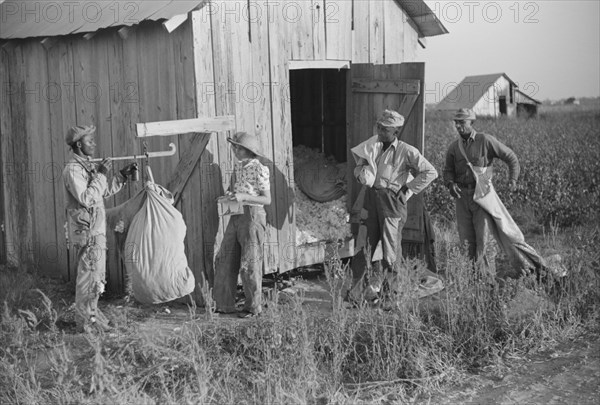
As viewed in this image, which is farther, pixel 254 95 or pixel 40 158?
pixel 40 158

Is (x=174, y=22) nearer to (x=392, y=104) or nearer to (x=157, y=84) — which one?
(x=157, y=84)

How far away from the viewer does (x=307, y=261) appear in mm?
8734

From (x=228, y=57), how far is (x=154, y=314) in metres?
2.82

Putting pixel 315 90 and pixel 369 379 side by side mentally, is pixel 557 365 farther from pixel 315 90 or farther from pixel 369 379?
pixel 315 90

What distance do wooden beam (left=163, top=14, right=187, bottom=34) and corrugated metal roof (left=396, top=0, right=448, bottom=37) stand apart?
3.58m

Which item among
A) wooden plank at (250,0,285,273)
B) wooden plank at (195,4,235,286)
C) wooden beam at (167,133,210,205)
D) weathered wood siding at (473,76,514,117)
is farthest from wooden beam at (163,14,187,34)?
weathered wood siding at (473,76,514,117)

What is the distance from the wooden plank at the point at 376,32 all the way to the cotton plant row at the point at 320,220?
189 centimetres

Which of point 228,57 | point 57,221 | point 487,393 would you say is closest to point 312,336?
point 487,393

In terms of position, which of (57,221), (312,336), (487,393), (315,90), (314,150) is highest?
(315,90)

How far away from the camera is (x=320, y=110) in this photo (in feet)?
37.2

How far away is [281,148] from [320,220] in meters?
1.35

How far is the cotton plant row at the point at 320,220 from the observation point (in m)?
8.98

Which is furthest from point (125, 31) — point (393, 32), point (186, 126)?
point (393, 32)

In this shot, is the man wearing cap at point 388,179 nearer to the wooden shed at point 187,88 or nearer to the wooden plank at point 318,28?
the wooden shed at point 187,88
